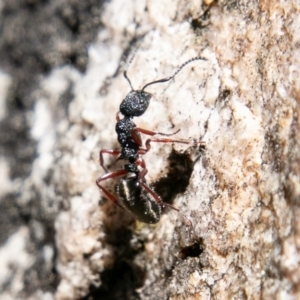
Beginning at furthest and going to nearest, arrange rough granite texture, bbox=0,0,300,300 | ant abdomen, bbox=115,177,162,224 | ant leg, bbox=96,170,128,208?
1. ant leg, bbox=96,170,128,208
2. ant abdomen, bbox=115,177,162,224
3. rough granite texture, bbox=0,0,300,300

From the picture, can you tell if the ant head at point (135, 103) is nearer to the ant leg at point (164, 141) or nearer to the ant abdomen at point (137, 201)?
the ant leg at point (164, 141)

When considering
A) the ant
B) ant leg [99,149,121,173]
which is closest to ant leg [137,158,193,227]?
the ant

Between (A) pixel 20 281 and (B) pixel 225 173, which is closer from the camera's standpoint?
(B) pixel 225 173

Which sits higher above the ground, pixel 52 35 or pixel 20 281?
pixel 52 35

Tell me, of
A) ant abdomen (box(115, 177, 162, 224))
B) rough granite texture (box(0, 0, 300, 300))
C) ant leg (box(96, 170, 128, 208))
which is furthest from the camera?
ant leg (box(96, 170, 128, 208))

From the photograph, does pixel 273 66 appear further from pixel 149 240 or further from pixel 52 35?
pixel 52 35

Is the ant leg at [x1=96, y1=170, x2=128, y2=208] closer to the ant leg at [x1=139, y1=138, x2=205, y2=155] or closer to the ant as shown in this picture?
the ant

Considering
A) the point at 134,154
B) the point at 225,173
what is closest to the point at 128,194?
the point at 134,154

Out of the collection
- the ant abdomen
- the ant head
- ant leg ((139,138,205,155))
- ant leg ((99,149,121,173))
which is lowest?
the ant abdomen
